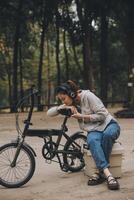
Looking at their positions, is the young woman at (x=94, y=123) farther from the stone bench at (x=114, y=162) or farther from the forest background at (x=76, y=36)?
the forest background at (x=76, y=36)

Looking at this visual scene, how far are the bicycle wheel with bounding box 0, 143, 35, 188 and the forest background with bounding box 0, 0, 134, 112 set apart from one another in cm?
1021

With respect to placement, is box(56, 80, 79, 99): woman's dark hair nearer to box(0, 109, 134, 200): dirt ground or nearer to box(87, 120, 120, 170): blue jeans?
box(87, 120, 120, 170): blue jeans

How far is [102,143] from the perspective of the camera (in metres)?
8.72

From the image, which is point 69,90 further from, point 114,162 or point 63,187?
point 63,187

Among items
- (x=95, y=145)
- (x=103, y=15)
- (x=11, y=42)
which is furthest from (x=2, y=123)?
(x=11, y=42)

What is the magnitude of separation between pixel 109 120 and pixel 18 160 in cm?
146

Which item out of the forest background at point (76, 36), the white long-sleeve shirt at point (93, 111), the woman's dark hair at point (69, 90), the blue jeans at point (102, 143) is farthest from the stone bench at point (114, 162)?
the forest background at point (76, 36)

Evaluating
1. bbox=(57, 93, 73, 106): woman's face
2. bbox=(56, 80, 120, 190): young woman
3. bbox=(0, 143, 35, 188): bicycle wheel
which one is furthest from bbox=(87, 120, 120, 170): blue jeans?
bbox=(0, 143, 35, 188): bicycle wheel

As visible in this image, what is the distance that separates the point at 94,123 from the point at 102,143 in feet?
1.17

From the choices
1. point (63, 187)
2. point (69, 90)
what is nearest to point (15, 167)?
point (63, 187)

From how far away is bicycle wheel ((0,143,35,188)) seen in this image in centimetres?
867

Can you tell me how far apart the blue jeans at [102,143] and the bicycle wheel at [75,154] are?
26.5 inches

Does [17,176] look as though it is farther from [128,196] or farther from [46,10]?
[46,10]

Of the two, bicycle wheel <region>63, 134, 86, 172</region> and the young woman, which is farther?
bicycle wheel <region>63, 134, 86, 172</region>
